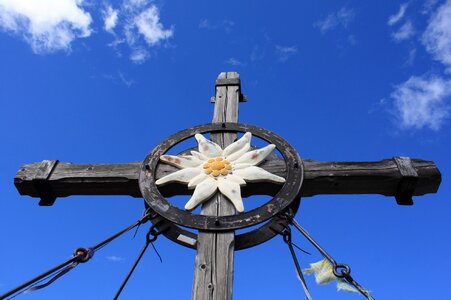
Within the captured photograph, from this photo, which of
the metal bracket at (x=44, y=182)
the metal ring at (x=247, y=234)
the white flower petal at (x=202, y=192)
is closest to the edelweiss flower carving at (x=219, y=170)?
the white flower petal at (x=202, y=192)

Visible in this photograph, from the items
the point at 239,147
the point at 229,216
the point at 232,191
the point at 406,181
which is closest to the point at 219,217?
the point at 229,216

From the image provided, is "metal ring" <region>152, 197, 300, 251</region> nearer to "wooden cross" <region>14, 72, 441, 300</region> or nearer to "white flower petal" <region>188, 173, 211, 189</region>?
"wooden cross" <region>14, 72, 441, 300</region>

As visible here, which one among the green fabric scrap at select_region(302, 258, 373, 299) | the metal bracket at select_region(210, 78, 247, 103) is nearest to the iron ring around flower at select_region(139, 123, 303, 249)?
the green fabric scrap at select_region(302, 258, 373, 299)

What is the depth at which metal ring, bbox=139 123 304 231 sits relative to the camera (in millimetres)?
2420

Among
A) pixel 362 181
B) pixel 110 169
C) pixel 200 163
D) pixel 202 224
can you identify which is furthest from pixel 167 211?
pixel 362 181

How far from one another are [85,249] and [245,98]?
1.84 meters

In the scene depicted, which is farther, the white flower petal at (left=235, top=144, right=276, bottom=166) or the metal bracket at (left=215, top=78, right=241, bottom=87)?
the metal bracket at (left=215, top=78, right=241, bottom=87)

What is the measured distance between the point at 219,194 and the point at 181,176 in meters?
0.27

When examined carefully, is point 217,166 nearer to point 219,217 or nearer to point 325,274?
point 219,217

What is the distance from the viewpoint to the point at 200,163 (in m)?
2.84

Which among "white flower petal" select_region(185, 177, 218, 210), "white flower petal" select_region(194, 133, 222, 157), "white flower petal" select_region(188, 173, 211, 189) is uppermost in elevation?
"white flower petal" select_region(194, 133, 222, 157)

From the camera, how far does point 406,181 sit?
2748 millimetres

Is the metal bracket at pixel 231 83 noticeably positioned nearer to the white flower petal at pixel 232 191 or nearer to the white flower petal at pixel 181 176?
the white flower petal at pixel 181 176

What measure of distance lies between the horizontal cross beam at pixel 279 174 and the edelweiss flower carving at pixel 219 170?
70 millimetres
